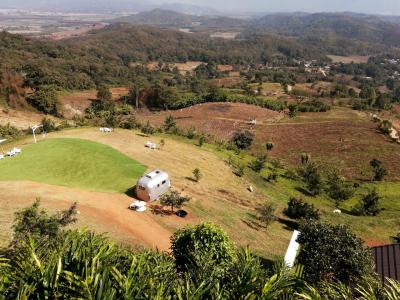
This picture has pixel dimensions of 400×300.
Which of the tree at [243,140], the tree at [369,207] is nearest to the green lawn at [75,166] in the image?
the tree at [369,207]

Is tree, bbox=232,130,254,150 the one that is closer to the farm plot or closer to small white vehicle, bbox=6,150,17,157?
the farm plot

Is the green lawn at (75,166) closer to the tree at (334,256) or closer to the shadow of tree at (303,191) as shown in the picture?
the tree at (334,256)

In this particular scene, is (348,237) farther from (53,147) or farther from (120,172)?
(53,147)

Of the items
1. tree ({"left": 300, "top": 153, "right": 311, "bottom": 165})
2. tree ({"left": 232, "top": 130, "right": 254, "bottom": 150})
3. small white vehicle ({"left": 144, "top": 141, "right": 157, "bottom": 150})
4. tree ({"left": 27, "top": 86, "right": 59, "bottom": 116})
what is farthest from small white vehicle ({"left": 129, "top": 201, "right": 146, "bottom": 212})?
tree ({"left": 27, "top": 86, "right": 59, "bottom": 116})

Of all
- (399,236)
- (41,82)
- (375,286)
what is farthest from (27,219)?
(41,82)

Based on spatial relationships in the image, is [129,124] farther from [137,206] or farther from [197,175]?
[137,206]
